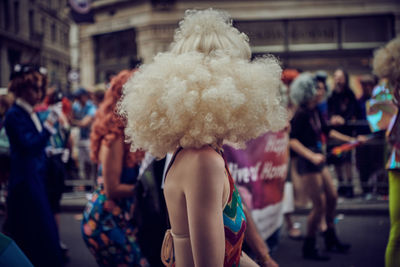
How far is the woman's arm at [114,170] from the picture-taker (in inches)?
117

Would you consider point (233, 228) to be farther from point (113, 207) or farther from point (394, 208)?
point (394, 208)

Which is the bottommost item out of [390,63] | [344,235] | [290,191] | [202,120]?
[344,235]

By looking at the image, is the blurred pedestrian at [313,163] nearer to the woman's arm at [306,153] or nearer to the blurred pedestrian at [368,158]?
the woman's arm at [306,153]

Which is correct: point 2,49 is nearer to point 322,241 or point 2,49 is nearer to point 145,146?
point 322,241

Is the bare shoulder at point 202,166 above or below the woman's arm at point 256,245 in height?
above

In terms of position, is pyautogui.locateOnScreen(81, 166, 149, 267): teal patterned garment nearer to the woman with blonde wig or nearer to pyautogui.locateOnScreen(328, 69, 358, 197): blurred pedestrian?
the woman with blonde wig

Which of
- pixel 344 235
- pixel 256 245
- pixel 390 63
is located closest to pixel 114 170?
pixel 256 245

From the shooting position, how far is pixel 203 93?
160cm

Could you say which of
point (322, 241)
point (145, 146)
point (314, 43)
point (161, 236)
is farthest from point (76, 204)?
point (314, 43)

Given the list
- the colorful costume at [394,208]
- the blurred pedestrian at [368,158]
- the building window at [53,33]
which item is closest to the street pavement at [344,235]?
the blurred pedestrian at [368,158]

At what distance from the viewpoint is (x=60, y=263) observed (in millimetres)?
3746

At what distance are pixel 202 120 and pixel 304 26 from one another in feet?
53.1

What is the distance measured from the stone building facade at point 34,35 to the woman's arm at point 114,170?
631 inches

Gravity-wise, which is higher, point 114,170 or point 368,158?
point 114,170
